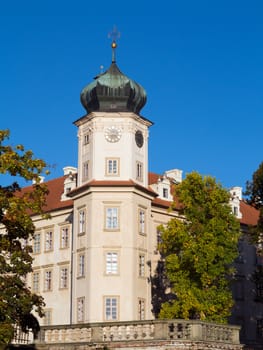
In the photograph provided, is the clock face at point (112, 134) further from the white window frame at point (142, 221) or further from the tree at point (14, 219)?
the tree at point (14, 219)

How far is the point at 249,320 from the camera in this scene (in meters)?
61.1

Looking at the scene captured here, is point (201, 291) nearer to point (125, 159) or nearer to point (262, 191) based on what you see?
point (262, 191)

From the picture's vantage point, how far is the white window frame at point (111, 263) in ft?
162

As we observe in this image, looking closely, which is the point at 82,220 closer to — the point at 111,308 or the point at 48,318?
the point at 111,308

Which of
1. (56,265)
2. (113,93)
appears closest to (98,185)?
(113,93)

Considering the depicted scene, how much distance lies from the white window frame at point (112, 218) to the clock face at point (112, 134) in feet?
14.7

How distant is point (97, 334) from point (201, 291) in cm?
1307

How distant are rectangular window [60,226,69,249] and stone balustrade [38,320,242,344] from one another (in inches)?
809

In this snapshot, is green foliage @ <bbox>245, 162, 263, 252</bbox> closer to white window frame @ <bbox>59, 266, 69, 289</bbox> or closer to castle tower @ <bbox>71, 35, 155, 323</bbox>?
castle tower @ <bbox>71, 35, 155, 323</bbox>

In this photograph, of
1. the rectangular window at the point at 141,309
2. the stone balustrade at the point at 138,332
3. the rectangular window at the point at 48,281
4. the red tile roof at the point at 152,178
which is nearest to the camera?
the stone balustrade at the point at 138,332

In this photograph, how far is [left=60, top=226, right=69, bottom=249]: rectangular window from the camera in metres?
55.6

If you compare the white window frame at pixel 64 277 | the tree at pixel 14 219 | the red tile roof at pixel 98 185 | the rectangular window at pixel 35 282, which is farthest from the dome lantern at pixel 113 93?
the tree at pixel 14 219

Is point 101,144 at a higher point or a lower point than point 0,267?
higher

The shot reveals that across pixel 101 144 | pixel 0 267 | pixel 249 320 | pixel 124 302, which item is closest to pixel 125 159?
pixel 101 144
